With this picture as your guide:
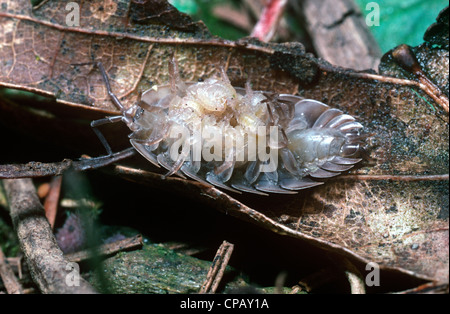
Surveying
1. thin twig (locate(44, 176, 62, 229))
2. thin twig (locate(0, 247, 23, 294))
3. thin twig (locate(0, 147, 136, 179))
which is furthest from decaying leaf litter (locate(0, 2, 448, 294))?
thin twig (locate(0, 247, 23, 294))

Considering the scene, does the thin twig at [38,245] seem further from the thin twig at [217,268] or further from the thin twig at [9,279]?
the thin twig at [217,268]

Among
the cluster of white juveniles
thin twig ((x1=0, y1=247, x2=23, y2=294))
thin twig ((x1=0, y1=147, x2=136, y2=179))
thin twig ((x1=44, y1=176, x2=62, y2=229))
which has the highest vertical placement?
the cluster of white juveniles

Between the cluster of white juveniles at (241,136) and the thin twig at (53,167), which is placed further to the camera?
the cluster of white juveniles at (241,136)

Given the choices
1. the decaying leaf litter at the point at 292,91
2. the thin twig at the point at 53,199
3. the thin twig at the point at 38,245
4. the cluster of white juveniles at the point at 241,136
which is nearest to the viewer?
the thin twig at the point at 38,245

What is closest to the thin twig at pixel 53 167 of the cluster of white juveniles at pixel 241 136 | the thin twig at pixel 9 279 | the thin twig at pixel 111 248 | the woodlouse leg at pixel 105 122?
the woodlouse leg at pixel 105 122

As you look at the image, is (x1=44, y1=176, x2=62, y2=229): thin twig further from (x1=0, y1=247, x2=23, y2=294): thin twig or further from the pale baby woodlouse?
the pale baby woodlouse

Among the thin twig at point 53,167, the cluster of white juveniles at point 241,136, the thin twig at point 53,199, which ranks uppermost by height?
the cluster of white juveniles at point 241,136
